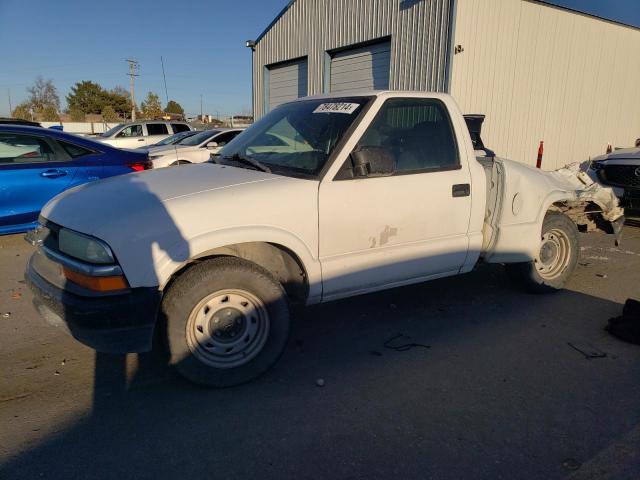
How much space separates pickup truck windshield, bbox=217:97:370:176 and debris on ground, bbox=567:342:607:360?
8.09 feet

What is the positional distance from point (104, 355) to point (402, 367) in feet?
7.26

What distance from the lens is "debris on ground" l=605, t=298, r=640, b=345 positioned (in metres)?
3.74

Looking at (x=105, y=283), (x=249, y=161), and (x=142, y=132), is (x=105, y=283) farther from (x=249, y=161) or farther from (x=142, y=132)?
(x=142, y=132)

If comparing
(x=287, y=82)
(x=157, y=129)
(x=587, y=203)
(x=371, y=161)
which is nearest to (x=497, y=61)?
(x=587, y=203)

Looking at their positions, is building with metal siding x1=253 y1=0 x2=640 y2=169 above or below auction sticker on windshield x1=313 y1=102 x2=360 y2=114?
above

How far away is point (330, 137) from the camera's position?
3.39 m

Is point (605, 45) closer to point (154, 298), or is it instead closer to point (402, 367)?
point (402, 367)

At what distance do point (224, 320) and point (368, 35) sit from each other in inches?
463

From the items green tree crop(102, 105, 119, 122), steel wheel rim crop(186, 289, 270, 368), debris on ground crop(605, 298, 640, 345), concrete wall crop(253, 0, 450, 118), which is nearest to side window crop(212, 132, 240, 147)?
concrete wall crop(253, 0, 450, 118)

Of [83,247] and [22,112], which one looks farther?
[22,112]

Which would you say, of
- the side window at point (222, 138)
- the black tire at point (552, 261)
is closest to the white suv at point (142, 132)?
the side window at point (222, 138)

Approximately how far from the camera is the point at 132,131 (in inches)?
687

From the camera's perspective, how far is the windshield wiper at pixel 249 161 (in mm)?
3360

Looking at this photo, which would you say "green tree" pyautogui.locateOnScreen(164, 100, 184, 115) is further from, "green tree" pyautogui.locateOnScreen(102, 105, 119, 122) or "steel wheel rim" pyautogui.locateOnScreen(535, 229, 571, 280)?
"steel wheel rim" pyautogui.locateOnScreen(535, 229, 571, 280)
